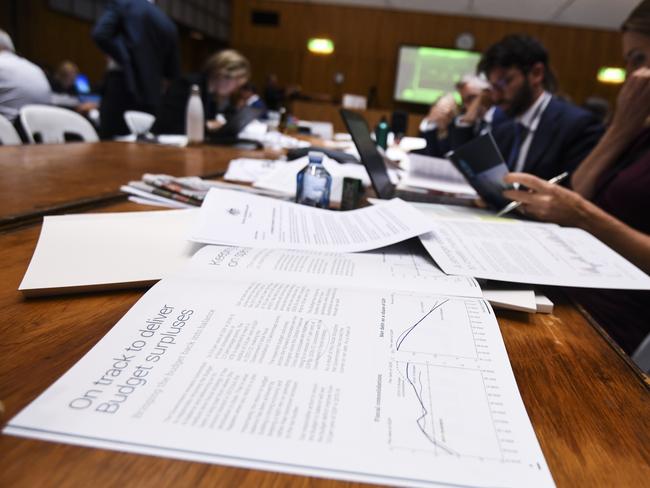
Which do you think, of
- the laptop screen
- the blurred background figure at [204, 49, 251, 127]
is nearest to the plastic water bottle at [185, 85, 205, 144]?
the laptop screen

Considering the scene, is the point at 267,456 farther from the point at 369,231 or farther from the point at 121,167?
the point at 121,167

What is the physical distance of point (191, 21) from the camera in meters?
7.72

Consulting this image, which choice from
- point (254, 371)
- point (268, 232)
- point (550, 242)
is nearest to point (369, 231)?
point (268, 232)

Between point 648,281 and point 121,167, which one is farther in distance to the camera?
point 121,167

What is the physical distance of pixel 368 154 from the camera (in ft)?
3.15

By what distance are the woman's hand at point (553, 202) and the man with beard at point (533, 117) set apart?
88 cm

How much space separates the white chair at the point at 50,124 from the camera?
169 centimetres

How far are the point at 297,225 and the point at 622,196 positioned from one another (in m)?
0.83

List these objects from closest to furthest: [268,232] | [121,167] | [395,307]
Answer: [395,307], [268,232], [121,167]

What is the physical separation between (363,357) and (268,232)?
304 millimetres

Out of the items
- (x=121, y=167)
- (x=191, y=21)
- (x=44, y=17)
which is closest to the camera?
(x=121, y=167)

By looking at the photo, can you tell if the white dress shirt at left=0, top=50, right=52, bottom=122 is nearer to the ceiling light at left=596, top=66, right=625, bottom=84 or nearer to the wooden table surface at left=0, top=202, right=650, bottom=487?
the wooden table surface at left=0, top=202, right=650, bottom=487

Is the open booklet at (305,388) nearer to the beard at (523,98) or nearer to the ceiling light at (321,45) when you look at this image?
the beard at (523,98)

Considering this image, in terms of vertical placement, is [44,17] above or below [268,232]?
above
